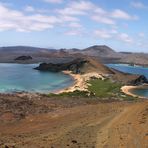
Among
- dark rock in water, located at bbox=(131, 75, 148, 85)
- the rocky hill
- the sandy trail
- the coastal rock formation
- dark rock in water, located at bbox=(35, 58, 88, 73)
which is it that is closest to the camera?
the sandy trail

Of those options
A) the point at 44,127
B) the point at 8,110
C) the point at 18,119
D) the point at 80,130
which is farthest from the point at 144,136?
the point at 8,110

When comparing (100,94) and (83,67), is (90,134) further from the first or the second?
(83,67)

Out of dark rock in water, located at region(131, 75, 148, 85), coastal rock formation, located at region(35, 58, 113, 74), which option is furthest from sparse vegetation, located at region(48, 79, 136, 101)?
coastal rock formation, located at region(35, 58, 113, 74)

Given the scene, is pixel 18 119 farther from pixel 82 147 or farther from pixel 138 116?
pixel 82 147

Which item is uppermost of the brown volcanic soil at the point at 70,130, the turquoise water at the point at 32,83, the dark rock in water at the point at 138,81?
Answer: the brown volcanic soil at the point at 70,130

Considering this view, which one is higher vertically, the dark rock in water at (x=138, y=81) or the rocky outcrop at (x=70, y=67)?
the rocky outcrop at (x=70, y=67)

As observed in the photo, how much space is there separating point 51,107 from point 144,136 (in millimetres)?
22915

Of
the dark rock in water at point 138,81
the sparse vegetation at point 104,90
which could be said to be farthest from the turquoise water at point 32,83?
the dark rock in water at point 138,81

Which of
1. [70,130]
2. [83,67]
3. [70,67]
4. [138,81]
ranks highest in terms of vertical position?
[83,67]

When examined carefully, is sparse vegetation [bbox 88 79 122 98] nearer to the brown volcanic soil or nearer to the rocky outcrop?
the brown volcanic soil

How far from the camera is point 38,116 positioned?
37.7 m

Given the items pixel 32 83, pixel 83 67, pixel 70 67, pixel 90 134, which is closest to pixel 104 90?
pixel 32 83

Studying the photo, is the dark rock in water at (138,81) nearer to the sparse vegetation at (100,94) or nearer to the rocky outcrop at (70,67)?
the sparse vegetation at (100,94)

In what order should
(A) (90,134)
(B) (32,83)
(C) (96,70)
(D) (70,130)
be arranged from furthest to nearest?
(C) (96,70)
(B) (32,83)
(D) (70,130)
(A) (90,134)
